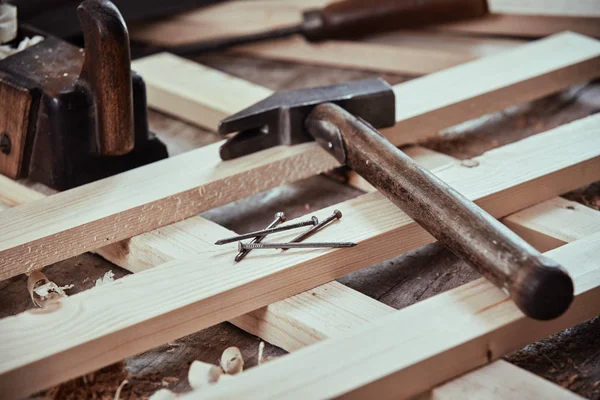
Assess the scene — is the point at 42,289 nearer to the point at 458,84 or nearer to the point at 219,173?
the point at 219,173

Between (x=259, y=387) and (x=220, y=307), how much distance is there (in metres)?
0.26

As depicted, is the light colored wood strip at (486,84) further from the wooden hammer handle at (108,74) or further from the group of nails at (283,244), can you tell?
the wooden hammer handle at (108,74)

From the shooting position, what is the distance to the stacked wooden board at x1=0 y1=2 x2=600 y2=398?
1294mm

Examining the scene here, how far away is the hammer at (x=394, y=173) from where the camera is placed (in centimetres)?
128

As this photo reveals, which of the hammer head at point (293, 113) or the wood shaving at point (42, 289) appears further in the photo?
the hammer head at point (293, 113)

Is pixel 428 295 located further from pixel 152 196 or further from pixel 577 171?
pixel 152 196

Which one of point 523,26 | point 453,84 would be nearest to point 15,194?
point 453,84

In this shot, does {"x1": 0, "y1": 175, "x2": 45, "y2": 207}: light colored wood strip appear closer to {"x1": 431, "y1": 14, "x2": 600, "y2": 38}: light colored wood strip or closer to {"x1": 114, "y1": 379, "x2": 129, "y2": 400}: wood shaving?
{"x1": 114, "y1": 379, "x2": 129, "y2": 400}: wood shaving

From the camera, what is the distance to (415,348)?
4.23 feet

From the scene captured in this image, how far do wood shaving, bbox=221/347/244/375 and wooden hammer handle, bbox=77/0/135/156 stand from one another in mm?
649

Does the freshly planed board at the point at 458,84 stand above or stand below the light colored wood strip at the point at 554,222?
above

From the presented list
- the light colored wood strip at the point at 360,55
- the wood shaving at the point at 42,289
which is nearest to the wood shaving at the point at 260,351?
the wood shaving at the point at 42,289

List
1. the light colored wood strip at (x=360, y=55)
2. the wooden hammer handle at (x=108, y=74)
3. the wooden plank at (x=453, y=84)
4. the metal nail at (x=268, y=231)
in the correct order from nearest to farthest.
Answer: the metal nail at (x=268, y=231) < the wooden hammer handle at (x=108, y=74) < the wooden plank at (x=453, y=84) < the light colored wood strip at (x=360, y=55)

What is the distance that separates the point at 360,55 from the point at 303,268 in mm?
1484
